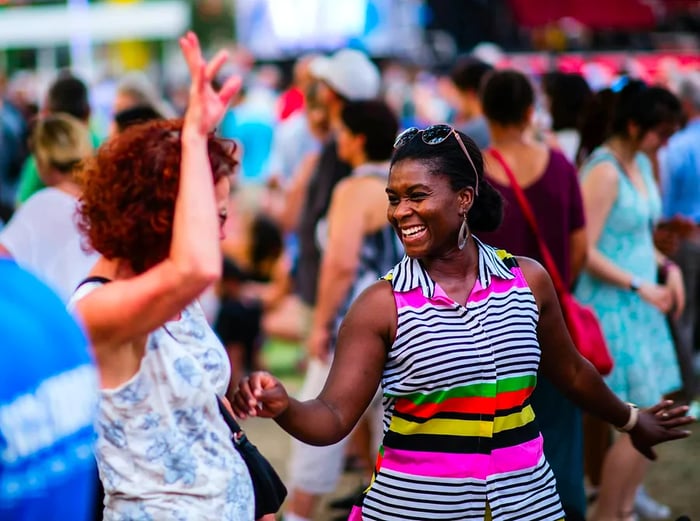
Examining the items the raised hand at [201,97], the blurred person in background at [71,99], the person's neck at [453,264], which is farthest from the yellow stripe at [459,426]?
the blurred person in background at [71,99]

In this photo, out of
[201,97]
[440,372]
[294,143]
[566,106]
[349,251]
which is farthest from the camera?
[294,143]

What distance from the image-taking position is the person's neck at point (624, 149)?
5.80 metres

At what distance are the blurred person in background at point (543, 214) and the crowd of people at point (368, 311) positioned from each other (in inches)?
0.4

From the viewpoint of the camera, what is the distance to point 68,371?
75.0 inches

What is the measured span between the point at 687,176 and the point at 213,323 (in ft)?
11.6

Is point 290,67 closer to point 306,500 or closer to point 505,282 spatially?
point 306,500

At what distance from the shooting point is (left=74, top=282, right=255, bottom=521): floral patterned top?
2801 millimetres

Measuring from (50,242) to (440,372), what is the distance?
2.51m

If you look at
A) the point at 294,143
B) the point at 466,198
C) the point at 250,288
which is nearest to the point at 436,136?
the point at 466,198

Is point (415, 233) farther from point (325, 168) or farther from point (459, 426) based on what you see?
point (325, 168)

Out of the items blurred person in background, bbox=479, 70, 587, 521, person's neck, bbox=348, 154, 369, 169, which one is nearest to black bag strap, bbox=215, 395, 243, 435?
blurred person in background, bbox=479, 70, 587, 521

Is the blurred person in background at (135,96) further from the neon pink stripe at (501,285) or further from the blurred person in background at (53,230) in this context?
the neon pink stripe at (501,285)

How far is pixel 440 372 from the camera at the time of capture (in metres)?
3.18

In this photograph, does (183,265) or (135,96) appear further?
(135,96)
